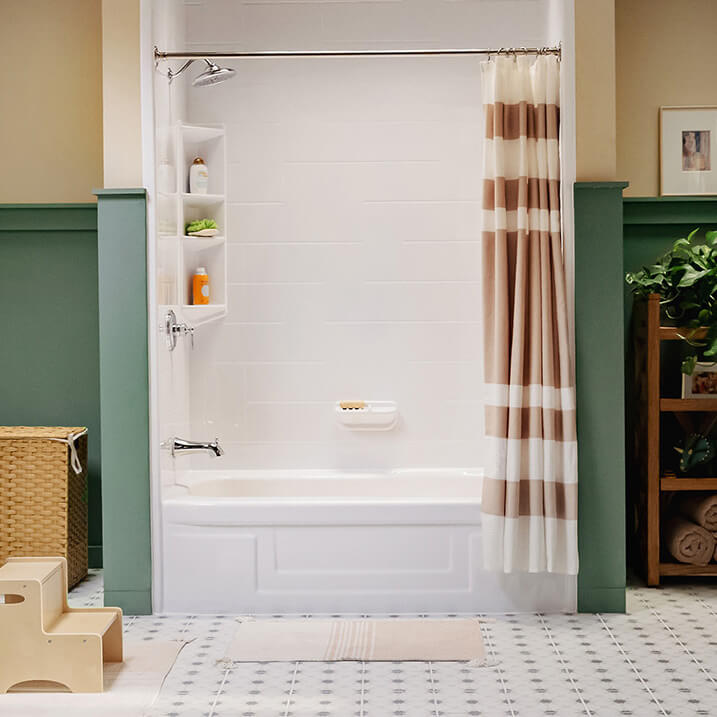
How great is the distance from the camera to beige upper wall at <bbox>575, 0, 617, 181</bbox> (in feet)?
11.6

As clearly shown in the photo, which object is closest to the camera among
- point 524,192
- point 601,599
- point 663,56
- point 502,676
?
point 502,676

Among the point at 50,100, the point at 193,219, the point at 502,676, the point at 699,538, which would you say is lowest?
the point at 502,676

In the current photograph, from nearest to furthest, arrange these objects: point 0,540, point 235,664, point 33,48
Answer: point 235,664 → point 0,540 → point 33,48

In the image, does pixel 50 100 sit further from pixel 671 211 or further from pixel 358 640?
pixel 671 211

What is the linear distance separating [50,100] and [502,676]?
3186mm

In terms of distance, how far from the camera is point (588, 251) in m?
3.57

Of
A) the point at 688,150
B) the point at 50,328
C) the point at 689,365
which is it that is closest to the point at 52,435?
the point at 50,328

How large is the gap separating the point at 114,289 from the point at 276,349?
940 mm

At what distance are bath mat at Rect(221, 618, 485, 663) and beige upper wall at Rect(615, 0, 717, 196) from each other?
2367 millimetres

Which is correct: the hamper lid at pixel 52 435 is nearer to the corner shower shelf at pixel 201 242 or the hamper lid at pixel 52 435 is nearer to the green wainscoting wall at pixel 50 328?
the green wainscoting wall at pixel 50 328

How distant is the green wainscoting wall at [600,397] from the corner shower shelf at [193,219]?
5.22 ft

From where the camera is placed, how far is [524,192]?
351 cm

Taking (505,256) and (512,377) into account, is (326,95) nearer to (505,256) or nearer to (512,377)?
(505,256)

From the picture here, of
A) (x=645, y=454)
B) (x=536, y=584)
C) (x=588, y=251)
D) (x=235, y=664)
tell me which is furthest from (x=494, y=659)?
(x=588, y=251)
